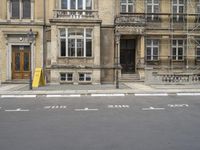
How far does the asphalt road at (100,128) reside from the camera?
8227 mm

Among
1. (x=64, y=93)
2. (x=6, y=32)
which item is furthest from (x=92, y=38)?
(x=64, y=93)

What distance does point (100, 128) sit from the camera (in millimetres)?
10242

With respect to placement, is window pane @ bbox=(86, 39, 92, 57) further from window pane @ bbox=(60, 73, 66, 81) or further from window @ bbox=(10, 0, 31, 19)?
window @ bbox=(10, 0, 31, 19)

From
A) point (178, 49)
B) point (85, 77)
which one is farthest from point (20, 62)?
point (178, 49)

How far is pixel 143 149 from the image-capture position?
25.5 ft

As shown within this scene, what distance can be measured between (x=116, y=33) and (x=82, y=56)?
3.47 m

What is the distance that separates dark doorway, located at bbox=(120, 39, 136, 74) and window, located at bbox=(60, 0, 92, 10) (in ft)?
17.0

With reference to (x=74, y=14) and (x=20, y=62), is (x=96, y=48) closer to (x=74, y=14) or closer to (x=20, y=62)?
(x=74, y=14)

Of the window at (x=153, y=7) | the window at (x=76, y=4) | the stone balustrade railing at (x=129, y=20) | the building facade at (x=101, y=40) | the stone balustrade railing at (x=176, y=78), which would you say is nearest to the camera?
the stone balustrade railing at (x=176, y=78)

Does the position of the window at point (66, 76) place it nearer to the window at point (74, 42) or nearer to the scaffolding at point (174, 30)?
the window at point (74, 42)

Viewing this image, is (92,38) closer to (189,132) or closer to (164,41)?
(164,41)

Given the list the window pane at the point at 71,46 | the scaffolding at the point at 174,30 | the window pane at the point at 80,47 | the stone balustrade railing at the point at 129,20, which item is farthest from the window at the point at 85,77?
the scaffolding at the point at 174,30

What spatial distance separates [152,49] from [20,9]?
12.6m

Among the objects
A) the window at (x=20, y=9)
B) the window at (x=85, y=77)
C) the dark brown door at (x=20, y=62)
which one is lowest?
the window at (x=85, y=77)
